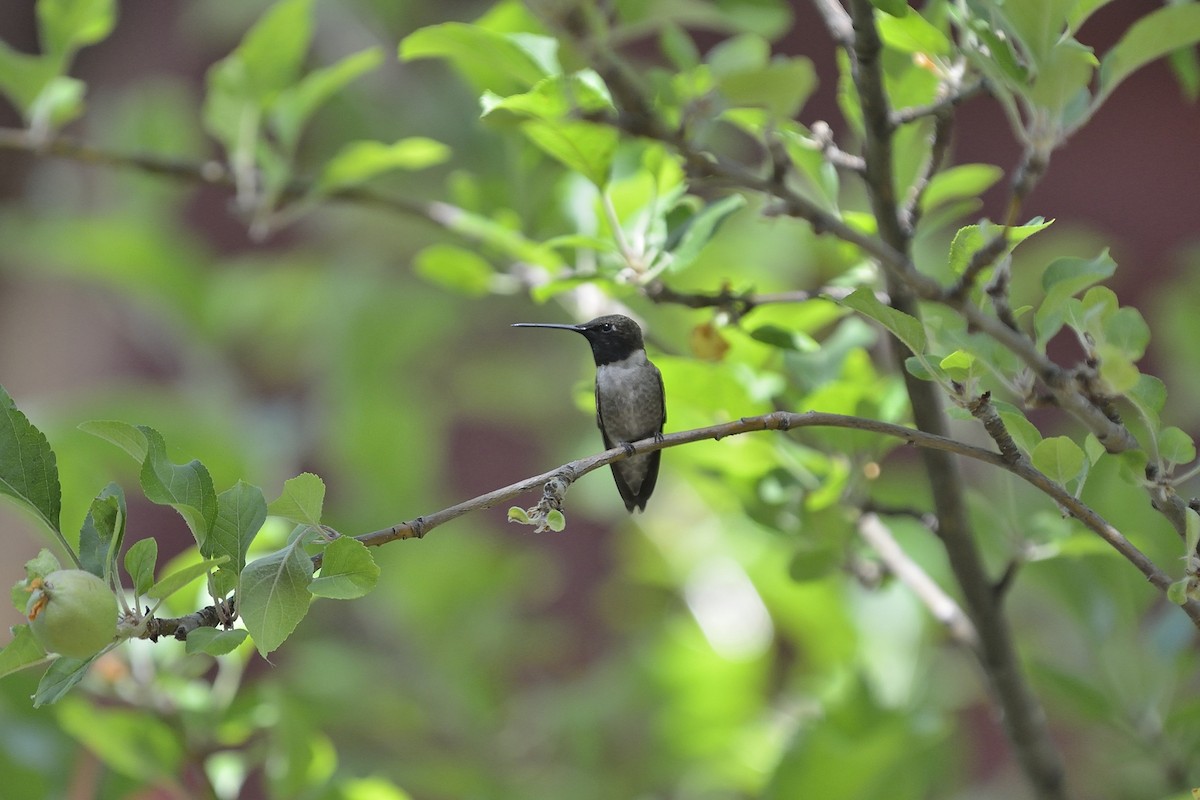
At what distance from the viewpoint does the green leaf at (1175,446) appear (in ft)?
2.18

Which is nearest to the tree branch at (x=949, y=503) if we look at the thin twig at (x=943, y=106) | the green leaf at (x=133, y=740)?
the thin twig at (x=943, y=106)

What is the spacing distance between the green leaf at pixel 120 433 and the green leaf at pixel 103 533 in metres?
0.03

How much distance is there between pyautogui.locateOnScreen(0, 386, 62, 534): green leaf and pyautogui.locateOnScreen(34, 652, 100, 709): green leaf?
2.7 inches

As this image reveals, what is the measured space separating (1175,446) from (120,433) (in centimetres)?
64

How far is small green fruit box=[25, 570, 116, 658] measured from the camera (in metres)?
0.56

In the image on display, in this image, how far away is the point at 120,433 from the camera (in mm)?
641

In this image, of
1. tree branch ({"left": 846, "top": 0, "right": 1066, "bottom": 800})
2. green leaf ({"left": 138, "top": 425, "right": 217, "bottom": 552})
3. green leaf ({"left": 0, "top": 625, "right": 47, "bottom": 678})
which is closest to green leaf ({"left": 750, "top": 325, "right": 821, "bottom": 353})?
tree branch ({"left": 846, "top": 0, "right": 1066, "bottom": 800})

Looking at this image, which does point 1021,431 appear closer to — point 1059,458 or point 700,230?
point 1059,458

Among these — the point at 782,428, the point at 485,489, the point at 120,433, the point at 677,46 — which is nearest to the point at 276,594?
the point at 120,433

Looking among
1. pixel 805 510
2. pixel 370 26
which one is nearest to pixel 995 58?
pixel 805 510

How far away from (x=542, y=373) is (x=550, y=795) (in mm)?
1125

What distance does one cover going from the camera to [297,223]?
314cm

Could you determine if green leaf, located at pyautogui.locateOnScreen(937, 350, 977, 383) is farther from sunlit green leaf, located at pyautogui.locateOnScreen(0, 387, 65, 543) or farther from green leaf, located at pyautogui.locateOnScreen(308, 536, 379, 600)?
sunlit green leaf, located at pyautogui.locateOnScreen(0, 387, 65, 543)

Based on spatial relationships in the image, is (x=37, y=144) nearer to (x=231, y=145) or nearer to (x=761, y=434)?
(x=231, y=145)
